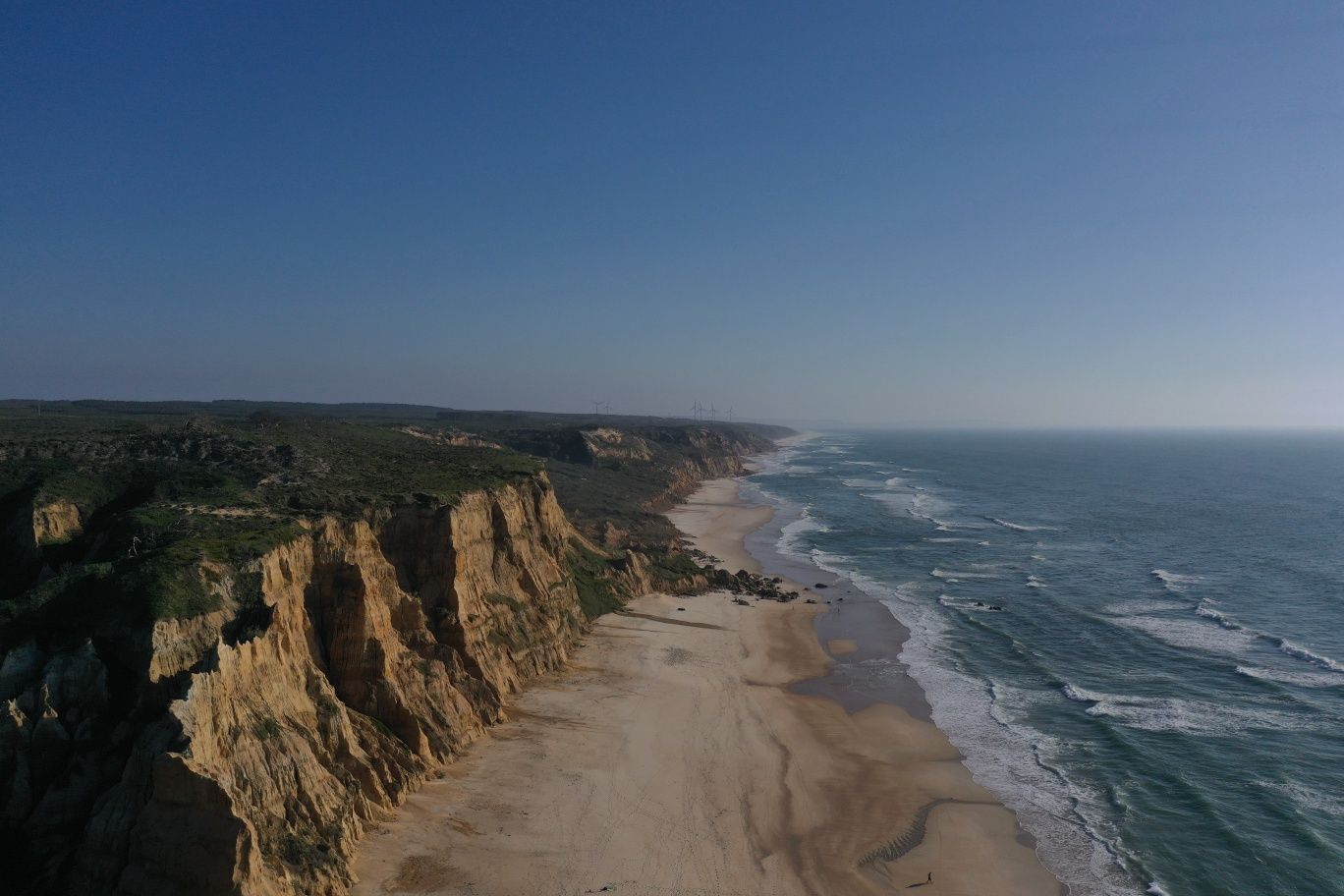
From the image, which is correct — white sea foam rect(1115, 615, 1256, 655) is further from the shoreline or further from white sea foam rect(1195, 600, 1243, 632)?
the shoreline

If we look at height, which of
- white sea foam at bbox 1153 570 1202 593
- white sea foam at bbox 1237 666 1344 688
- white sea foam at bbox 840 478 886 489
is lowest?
white sea foam at bbox 1237 666 1344 688

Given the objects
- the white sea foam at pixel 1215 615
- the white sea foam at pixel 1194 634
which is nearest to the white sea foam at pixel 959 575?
the white sea foam at pixel 1194 634

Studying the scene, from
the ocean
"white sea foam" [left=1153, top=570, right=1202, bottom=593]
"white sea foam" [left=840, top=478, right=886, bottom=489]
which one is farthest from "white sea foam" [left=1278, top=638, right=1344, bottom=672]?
"white sea foam" [left=840, top=478, right=886, bottom=489]

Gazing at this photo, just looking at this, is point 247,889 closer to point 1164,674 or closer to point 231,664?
point 231,664

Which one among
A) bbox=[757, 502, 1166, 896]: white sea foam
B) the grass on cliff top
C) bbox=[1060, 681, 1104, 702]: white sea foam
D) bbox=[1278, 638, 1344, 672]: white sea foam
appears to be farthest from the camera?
bbox=[1278, 638, 1344, 672]: white sea foam

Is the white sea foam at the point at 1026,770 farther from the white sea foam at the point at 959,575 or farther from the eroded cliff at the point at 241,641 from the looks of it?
the eroded cliff at the point at 241,641

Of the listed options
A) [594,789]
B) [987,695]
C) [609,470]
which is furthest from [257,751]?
[609,470]

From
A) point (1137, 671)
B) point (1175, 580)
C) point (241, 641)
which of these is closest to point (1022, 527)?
point (1175, 580)
